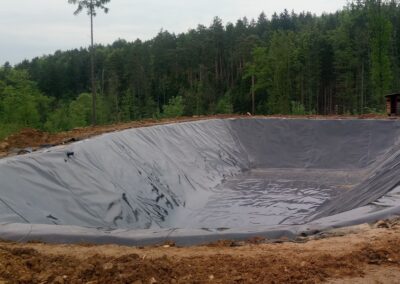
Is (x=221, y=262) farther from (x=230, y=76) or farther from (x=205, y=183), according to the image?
(x=230, y=76)

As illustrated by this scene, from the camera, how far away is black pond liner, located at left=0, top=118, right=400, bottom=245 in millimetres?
5000

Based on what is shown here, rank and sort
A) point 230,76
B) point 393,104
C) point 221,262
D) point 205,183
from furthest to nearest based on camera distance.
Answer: point 230,76
point 393,104
point 205,183
point 221,262

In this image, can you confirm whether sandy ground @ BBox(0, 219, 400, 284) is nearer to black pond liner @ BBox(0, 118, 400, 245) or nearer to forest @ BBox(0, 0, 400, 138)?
black pond liner @ BBox(0, 118, 400, 245)

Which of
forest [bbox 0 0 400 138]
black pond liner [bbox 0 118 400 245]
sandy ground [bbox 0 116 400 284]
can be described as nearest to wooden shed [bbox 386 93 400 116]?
black pond liner [bbox 0 118 400 245]

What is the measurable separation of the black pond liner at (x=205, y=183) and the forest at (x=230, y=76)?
49.2 ft

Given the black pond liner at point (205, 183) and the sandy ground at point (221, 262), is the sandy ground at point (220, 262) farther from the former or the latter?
the black pond liner at point (205, 183)

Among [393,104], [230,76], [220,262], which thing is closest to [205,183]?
[220,262]

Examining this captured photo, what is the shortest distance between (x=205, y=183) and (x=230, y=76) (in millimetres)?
51940

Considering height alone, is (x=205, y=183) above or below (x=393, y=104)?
below

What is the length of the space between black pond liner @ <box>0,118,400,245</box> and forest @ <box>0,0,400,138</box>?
14994mm

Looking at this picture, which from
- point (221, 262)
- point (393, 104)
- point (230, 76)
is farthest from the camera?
point (230, 76)

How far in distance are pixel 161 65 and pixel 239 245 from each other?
6256 cm

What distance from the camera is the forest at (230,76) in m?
40.0

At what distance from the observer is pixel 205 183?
12.1m
